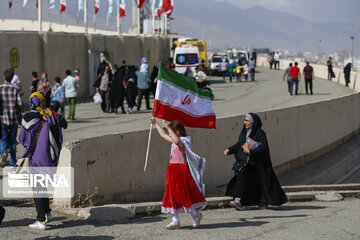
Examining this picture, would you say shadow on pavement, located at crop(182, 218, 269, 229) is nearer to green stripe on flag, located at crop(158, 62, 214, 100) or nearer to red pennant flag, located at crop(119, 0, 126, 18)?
green stripe on flag, located at crop(158, 62, 214, 100)

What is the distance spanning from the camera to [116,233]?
903cm

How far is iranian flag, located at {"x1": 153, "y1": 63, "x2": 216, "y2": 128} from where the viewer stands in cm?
990

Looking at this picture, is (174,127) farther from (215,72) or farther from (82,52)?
(215,72)

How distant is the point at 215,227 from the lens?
31.9 ft

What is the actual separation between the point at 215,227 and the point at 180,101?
70.7 inches

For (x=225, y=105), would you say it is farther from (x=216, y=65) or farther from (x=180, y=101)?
(x=216, y=65)

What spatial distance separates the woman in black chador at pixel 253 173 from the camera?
35.9ft

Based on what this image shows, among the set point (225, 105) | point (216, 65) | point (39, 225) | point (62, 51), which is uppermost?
point (62, 51)

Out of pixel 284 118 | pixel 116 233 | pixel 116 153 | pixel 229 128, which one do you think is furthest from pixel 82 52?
pixel 116 233

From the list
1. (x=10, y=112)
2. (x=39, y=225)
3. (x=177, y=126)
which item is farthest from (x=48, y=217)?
(x=10, y=112)

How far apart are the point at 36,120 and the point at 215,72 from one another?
4489 cm

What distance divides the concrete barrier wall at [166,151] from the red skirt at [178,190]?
5.37ft

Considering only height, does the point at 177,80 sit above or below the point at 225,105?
above

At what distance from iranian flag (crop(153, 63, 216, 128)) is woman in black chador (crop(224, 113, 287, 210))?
966mm
